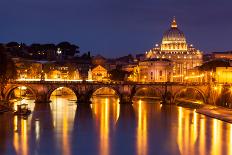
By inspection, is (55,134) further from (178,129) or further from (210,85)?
(210,85)

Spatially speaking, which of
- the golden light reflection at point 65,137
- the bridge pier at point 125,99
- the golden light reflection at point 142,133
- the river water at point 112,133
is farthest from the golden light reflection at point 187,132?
the bridge pier at point 125,99

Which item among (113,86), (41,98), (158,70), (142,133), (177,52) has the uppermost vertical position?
(177,52)

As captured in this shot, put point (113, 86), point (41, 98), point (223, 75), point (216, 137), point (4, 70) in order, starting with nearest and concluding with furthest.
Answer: point (216, 137), point (4, 70), point (41, 98), point (223, 75), point (113, 86)

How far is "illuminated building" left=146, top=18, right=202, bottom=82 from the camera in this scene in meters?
138

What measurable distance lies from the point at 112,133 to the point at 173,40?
107 metres

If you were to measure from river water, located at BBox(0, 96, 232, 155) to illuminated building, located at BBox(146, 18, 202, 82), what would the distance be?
79695 mm

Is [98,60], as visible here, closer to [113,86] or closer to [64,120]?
[113,86]

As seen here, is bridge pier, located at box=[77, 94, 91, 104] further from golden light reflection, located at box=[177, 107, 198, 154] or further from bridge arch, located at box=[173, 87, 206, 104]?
golden light reflection, located at box=[177, 107, 198, 154]

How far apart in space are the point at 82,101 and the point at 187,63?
7195 cm

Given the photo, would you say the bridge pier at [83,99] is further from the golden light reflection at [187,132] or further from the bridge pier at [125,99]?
the golden light reflection at [187,132]

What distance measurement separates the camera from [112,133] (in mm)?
42438

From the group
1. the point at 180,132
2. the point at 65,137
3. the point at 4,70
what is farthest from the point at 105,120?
the point at 4,70

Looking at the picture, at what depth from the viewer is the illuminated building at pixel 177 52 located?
5453 inches

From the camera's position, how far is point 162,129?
44969 mm
